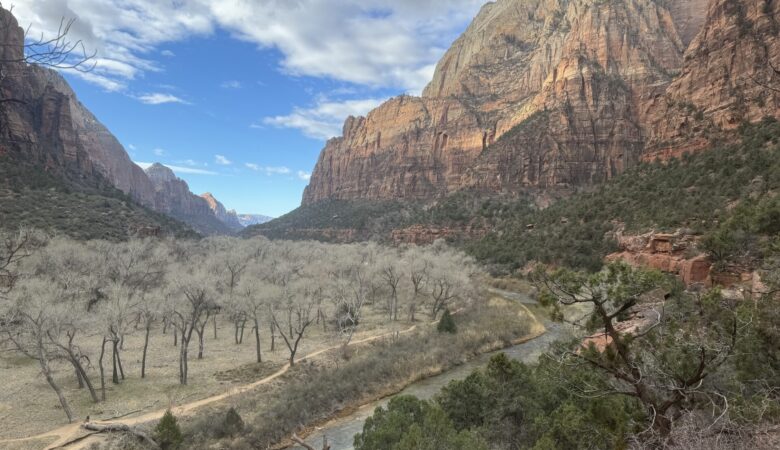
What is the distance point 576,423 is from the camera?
9.52 m

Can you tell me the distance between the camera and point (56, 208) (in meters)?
60.0

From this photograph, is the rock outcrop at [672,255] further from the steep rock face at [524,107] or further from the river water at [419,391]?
the steep rock face at [524,107]

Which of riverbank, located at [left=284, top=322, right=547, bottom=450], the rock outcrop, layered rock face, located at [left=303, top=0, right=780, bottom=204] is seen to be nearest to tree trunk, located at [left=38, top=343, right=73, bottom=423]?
riverbank, located at [left=284, top=322, right=547, bottom=450]

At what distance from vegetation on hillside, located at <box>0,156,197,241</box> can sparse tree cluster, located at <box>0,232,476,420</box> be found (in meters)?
6.29

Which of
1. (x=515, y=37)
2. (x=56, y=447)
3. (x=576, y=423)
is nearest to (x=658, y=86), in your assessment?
(x=515, y=37)

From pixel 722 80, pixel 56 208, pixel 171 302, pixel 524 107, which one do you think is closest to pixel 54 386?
pixel 171 302

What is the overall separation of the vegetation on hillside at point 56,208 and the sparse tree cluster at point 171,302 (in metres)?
6.29

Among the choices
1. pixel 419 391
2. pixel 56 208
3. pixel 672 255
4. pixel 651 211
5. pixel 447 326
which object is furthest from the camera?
pixel 56 208

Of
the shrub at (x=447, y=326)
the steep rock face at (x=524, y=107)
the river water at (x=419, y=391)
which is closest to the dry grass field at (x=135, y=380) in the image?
the shrub at (x=447, y=326)

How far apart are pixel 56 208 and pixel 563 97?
10346cm

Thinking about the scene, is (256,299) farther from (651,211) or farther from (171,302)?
(651,211)

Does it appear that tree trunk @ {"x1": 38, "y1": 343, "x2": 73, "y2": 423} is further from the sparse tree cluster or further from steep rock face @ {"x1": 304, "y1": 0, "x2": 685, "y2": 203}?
steep rock face @ {"x1": 304, "y1": 0, "x2": 685, "y2": 203}

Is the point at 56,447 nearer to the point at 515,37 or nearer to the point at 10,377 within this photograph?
the point at 10,377

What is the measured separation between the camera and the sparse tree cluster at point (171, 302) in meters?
24.1
